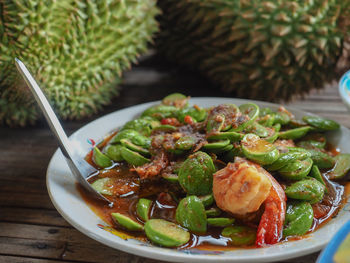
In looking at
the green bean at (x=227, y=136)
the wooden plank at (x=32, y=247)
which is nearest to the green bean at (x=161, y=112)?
the green bean at (x=227, y=136)

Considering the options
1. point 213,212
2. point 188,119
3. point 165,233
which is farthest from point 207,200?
point 188,119

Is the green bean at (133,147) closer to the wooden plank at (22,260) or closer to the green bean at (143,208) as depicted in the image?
the green bean at (143,208)

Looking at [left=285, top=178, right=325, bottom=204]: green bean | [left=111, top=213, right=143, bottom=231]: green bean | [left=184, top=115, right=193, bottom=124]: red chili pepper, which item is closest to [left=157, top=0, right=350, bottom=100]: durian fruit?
[left=184, top=115, right=193, bottom=124]: red chili pepper

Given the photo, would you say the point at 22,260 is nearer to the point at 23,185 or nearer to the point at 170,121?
the point at 23,185

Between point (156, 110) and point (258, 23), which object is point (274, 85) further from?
point (156, 110)

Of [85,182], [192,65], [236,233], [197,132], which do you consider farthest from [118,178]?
[192,65]
